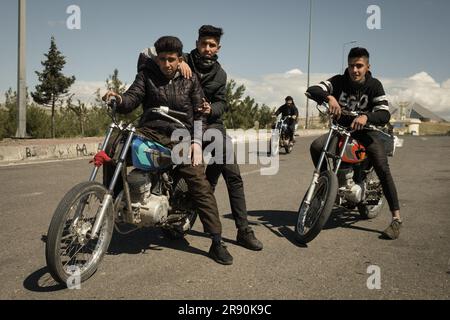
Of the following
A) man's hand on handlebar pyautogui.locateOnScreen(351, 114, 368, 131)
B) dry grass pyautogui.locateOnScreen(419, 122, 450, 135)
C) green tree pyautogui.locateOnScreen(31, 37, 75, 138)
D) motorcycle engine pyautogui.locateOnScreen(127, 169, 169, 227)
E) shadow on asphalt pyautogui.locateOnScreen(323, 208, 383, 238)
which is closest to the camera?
motorcycle engine pyautogui.locateOnScreen(127, 169, 169, 227)

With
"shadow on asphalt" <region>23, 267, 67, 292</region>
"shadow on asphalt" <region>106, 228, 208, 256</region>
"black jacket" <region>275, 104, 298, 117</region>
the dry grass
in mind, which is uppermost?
the dry grass

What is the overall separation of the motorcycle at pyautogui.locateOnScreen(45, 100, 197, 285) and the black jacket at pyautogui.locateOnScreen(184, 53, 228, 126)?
0.61 m

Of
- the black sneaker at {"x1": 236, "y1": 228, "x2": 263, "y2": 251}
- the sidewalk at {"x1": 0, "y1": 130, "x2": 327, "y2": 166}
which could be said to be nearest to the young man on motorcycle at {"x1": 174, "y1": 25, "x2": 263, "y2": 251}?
the black sneaker at {"x1": 236, "y1": 228, "x2": 263, "y2": 251}

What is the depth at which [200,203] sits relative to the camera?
12.7 ft

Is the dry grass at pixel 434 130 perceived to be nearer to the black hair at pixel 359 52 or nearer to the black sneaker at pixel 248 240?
the black hair at pixel 359 52

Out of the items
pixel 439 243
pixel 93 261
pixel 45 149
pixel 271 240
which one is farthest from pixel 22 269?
pixel 45 149

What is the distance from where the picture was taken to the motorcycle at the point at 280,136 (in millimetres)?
14085

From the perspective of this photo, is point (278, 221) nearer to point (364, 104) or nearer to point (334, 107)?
point (334, 107)

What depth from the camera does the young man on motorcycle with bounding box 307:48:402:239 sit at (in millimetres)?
4734

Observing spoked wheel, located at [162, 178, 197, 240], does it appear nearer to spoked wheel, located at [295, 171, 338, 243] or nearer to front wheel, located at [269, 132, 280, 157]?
spoked wheel, located at [295, 171, 338, 243]

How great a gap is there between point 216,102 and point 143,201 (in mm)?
1254
